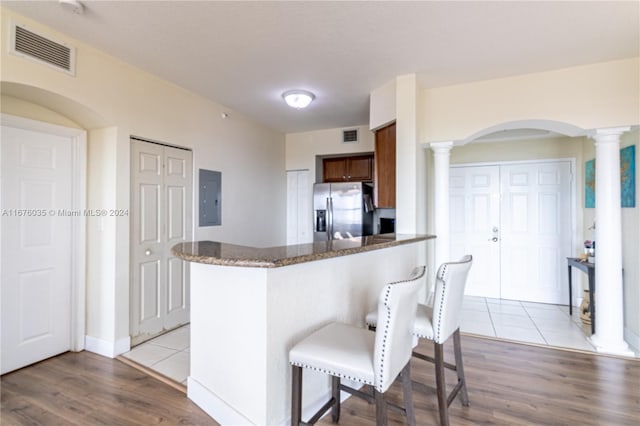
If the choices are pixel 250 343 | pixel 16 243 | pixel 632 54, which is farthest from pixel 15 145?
pixel 632 54

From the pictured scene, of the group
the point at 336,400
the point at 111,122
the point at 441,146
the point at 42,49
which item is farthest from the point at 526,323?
the point at 42,49

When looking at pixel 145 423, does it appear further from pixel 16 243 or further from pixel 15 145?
pixel 15 145

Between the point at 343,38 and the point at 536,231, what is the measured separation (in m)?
3.90

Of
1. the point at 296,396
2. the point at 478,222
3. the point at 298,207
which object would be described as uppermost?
the point at 298,207

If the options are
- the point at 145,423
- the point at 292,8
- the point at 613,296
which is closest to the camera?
the point at 145,423

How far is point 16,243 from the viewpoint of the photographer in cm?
254

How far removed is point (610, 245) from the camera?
9.64 ft

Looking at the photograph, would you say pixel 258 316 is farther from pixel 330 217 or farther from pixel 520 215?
pixel 520 215

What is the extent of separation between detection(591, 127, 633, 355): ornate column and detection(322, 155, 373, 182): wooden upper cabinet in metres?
2.81

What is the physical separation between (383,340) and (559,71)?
10.3 ft

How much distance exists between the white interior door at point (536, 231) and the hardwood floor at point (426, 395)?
1825 millimetres

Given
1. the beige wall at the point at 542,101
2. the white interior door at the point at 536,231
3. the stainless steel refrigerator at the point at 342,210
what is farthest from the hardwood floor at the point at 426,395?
the stainless steel refrigerator at the point at 342,210

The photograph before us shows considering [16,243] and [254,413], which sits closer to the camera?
[254,413]

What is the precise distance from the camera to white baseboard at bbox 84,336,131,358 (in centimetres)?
283
